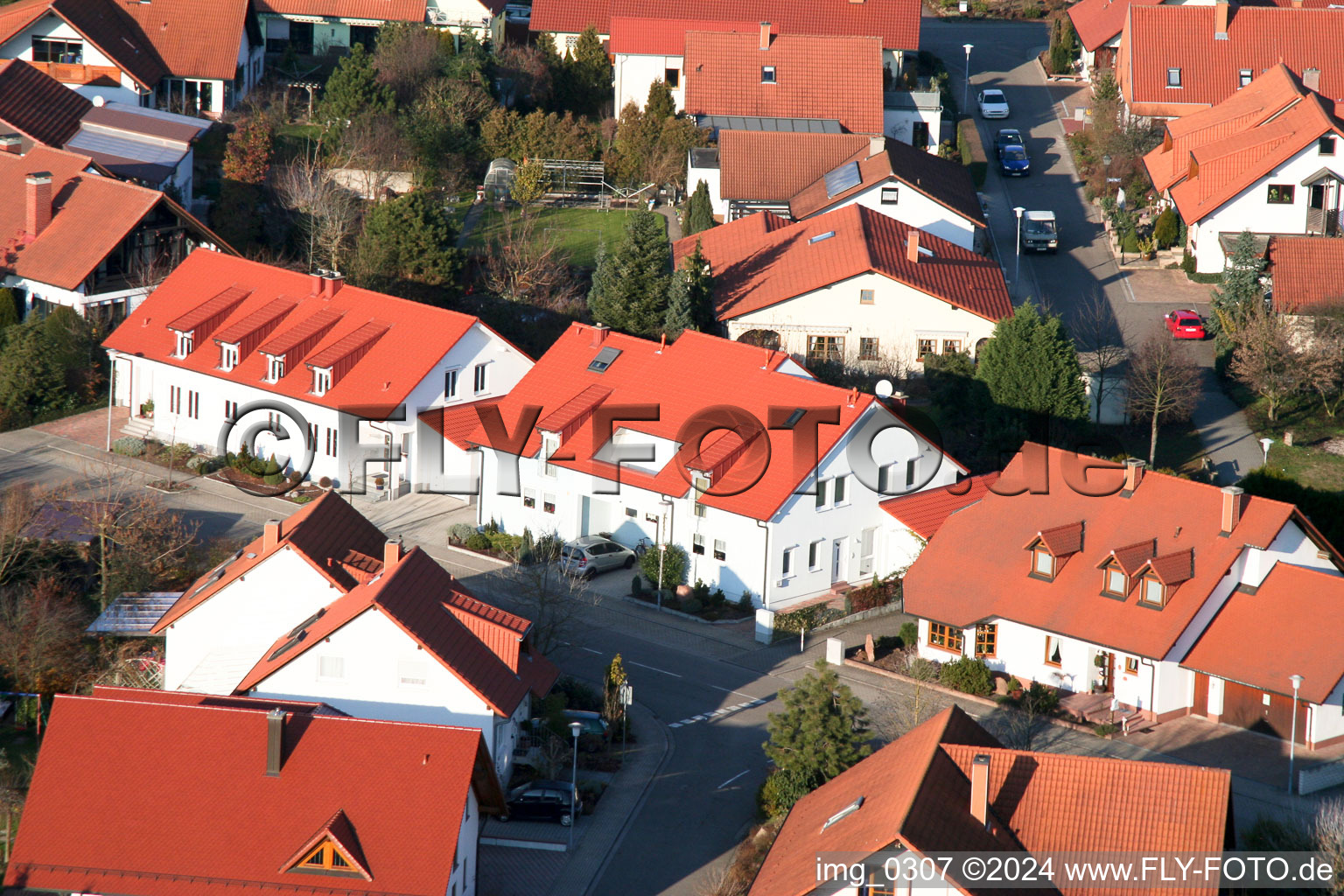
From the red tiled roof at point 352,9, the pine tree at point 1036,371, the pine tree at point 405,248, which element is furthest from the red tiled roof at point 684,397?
the red tiled roof at point 352,9

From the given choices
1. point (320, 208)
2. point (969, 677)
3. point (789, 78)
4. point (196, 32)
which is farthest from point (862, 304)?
point (196, 32)

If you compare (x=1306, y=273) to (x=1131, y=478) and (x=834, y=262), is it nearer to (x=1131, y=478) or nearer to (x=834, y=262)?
(x=834, y=262)

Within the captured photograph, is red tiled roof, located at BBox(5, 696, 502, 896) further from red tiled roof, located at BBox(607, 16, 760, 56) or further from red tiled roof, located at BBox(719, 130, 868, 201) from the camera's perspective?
red tiled roof, located at BBox(607, 16, 760, 56)

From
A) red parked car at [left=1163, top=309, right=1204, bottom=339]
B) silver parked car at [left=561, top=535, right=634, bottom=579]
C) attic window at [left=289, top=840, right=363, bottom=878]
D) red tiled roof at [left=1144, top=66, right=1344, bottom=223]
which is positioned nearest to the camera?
attic window at [left=289, top=840, right=363, bottom=878]

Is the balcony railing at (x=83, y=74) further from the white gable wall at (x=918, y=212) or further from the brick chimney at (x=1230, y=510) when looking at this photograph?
the brick chimney at (x=1230, y=510)

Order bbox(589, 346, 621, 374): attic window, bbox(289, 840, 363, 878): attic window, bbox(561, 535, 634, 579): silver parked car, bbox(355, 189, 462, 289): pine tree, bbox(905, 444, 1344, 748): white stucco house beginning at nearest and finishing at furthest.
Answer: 1. bbox(289, 840, 363, 878): attic window
2. bbox(905, 444, 1344, 748): white stucco house
3. bbox(561, 535, 634, 579): silver parked car
4. bbox(589, 346, 621, 374): attic window
5. bbox(355, 189, 462, 289): pine tree

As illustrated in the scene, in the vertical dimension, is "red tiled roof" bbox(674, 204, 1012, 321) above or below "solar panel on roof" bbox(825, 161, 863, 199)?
below

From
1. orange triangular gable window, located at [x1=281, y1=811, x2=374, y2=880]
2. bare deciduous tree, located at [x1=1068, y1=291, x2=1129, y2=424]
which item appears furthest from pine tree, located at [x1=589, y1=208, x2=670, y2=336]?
orange triangular gable window, located at [x1=281, y1=811, x2=374, y2=880]

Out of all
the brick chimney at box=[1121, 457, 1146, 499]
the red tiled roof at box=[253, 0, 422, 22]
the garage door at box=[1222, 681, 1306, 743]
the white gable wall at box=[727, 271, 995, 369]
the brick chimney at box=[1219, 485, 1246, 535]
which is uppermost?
the red tiled roof at box=[253, 0, 422, 22]

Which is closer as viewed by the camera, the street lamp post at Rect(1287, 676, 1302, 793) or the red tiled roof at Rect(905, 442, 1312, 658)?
the street lamp post at Rect(1287, 676, 1302, 793)
